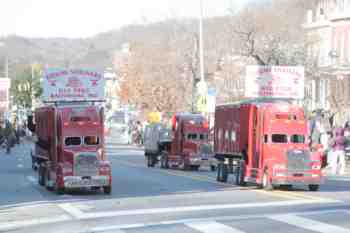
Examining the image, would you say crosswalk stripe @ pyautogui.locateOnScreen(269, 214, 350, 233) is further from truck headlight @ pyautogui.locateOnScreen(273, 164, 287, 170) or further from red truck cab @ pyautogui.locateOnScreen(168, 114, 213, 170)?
red truck cab @ pyautogui.locateOnScreen(168, 114, 213, 170)

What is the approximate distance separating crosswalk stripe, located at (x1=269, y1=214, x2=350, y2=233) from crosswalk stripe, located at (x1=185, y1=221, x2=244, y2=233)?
4.20 feet

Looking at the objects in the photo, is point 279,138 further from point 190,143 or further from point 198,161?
point 190,143

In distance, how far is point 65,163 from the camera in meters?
29.4

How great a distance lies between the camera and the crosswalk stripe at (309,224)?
1761 centimetres

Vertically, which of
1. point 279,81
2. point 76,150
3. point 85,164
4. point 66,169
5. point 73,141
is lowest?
point 66,169

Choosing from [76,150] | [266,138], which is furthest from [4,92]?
[76,150]

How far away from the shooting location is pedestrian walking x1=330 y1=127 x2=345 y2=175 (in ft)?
137

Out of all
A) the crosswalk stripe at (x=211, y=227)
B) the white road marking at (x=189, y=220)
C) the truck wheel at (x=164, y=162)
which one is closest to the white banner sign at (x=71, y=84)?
the truck wheel at (x=164, y=162)

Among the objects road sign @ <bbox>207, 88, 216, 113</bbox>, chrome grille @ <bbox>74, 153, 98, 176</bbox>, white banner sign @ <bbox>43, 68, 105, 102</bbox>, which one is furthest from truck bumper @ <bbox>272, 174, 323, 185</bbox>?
road sign @ <bbox>207, 88, 216, 113</bbox>

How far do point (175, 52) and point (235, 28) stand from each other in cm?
2183

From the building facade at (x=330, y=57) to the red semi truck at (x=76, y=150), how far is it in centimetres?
3440

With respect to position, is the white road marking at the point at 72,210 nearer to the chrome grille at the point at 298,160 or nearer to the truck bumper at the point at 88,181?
the truck bumper at the point at 88,181

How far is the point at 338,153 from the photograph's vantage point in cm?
4231

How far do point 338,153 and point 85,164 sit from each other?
16.2m
